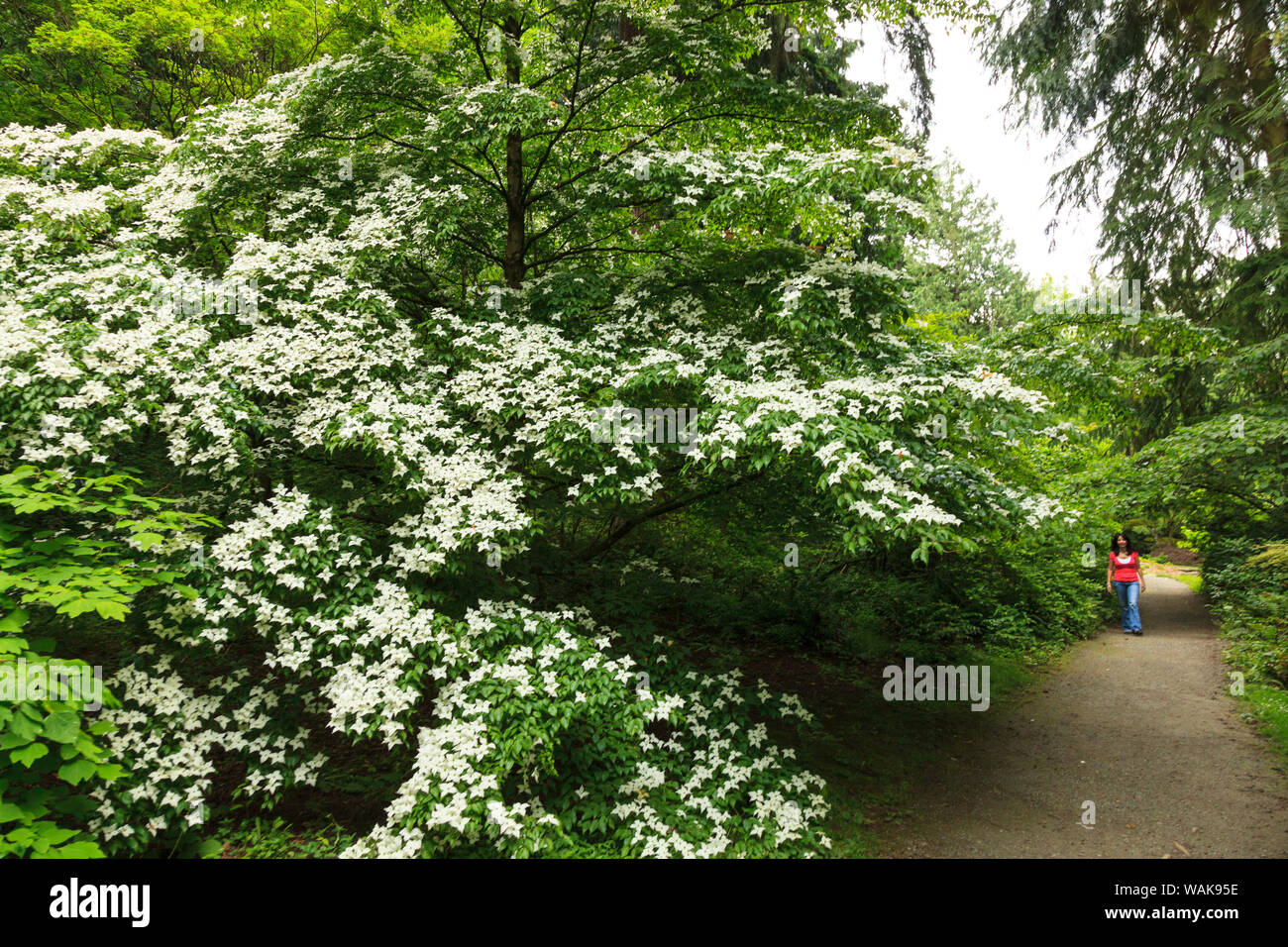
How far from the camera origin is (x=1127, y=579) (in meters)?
11.0

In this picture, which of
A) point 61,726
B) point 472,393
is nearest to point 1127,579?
point 472,393

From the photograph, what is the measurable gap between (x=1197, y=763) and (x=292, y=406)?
8.52 m

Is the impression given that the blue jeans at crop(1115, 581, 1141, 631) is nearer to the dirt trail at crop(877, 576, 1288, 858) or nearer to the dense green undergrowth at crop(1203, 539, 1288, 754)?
the dense green undergrowth at crop(1203, 539, 1288, 754)

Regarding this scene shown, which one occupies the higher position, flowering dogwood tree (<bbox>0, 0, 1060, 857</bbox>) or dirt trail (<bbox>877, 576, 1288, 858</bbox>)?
flowering dogwood tree (<bbox>0, 0, 1060, 857</bbox>)

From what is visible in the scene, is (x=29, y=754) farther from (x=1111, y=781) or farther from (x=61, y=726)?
(x=1111, y=781)

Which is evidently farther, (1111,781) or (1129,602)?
(1129,602)

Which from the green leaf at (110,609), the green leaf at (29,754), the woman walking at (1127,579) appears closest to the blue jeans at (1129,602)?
the woman walking at (1127,579)

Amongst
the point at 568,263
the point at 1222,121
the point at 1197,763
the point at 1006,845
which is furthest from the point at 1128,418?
the point at 1222,121

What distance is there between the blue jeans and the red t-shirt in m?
0.17

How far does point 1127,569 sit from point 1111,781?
6667 mm

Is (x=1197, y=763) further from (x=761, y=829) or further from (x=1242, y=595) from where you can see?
A: (x=1242, y=595)

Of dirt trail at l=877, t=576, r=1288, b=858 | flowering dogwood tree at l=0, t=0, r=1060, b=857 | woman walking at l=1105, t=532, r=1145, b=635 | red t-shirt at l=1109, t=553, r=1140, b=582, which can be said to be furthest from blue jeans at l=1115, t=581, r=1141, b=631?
flowering dogwood tree at l=0, t=0, r=1060, b=857

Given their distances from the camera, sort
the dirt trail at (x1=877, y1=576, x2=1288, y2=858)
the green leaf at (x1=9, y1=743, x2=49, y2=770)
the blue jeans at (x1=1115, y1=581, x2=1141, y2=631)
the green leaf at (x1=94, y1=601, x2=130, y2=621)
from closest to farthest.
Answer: the green leaf at (x1=9, y1=743, x2=49, y2=770), the green leaf at (x1=94, y1=601, x2=130, y2=621), the dirt trail at (x1=877, y1=576, x2=1288, y2=858), the blue jeans at (x1=1115, y1=581, x2=1141, y2=631)

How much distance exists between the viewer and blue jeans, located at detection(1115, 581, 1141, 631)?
11.2m
